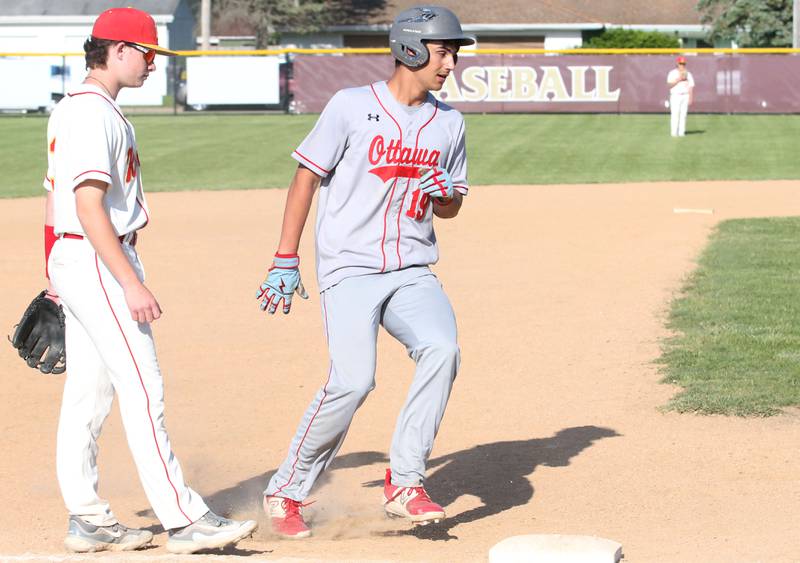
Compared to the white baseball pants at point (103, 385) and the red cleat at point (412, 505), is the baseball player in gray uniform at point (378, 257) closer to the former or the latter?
the red cleat at point (412, 505)

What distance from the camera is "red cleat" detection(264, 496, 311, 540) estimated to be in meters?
4.98

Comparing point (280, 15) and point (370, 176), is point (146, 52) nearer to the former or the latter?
point (370, 176)

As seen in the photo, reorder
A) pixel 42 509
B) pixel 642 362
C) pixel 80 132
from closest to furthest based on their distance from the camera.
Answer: pixel 80 132 → pixel 42 509 → pixel 642 362

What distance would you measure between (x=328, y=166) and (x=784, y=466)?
262 centimetres

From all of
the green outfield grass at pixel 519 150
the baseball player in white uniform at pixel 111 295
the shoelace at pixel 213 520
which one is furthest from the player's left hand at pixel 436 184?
the green outfield grass at pixel 519 150

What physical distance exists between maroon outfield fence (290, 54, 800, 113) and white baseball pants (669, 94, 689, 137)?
6.92 m

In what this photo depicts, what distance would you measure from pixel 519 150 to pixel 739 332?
16197 mm

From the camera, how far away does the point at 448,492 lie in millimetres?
5711

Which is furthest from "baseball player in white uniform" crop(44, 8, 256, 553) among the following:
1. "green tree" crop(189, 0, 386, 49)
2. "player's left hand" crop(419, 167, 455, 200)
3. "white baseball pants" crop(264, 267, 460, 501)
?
"green tree" crop(189, 0, 386, 49)

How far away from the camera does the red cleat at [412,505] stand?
4.85 meters

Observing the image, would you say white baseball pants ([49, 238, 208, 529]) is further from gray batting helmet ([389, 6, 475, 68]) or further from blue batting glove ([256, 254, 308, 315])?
gray batting helmet ([389, 6, 475, 68])

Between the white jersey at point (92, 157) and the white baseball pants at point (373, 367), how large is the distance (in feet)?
2.81

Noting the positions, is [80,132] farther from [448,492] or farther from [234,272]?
[234,272]

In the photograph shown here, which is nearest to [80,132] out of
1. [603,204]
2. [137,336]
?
[137,336]
